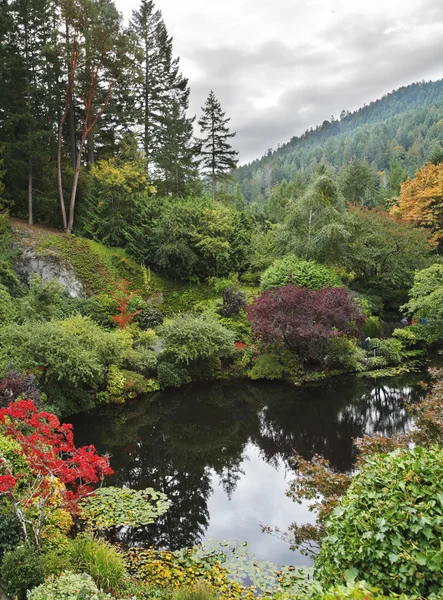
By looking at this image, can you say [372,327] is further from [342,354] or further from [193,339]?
[193,339]

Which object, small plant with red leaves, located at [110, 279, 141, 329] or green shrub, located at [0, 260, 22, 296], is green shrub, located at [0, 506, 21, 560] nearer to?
small plant with red leaves, located at [110, 279, 141, 329]

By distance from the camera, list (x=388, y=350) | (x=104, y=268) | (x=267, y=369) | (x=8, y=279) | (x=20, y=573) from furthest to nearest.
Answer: (x=104, y=268)
(x=388, y=350)
(x=8, y=279)
(x=267, y=369)
(x=20, y=573)

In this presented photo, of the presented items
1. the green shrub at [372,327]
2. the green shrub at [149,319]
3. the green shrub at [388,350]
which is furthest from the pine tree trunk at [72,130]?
the green shrub at [388,350]

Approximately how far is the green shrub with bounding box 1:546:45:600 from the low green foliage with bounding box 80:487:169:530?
7.14 ft

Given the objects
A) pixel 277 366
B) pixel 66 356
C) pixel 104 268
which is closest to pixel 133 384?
pixel 66 356

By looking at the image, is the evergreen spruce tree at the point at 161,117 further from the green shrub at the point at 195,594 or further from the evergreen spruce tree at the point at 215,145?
the green shrub at the point at 195,594

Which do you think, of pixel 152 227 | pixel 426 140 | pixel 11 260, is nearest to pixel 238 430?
pixel 11 260

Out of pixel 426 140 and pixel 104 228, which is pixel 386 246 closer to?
pixel 104 228

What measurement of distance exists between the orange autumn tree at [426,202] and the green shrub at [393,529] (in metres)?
26.8

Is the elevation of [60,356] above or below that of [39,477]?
above

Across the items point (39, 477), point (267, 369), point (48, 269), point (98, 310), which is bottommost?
point (267, 369)

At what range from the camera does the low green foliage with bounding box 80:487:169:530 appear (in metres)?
6.87

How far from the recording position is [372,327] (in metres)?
19.7

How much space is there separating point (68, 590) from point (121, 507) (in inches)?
131
